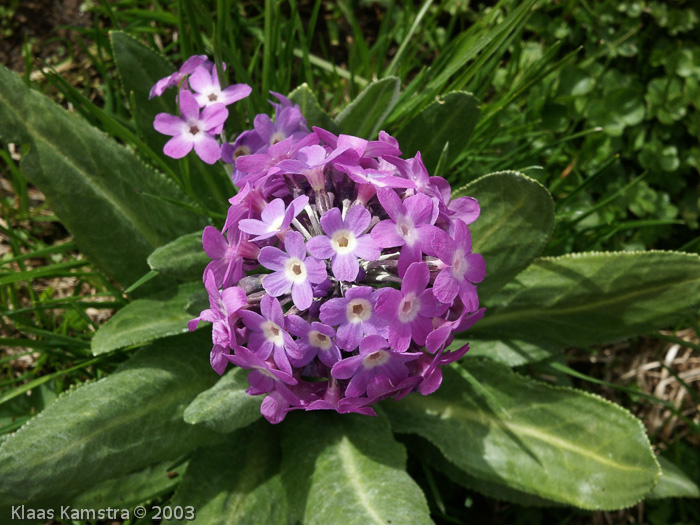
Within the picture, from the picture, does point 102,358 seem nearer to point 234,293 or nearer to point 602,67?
point 234,293

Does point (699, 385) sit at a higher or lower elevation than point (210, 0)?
lower

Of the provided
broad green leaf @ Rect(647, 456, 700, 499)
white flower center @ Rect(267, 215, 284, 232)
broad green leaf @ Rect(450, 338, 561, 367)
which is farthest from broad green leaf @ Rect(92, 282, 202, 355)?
broad green leaf @ Rect(647, 456, 700, 499)

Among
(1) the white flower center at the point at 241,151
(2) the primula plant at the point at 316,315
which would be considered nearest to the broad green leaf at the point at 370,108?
(2) the primula plant at the point at 316,315

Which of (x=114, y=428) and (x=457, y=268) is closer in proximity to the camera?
(x=457, y=268)

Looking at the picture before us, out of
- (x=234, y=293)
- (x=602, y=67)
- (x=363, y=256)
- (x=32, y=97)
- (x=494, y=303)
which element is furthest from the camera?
(x=602, y=67)

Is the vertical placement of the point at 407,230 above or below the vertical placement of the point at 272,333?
above

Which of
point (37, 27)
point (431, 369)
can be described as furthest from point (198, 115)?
point (37, 27)

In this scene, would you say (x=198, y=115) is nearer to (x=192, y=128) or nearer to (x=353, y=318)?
(x=192, y=128)

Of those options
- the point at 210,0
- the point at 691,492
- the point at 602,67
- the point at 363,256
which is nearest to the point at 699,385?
the point at 691,492
